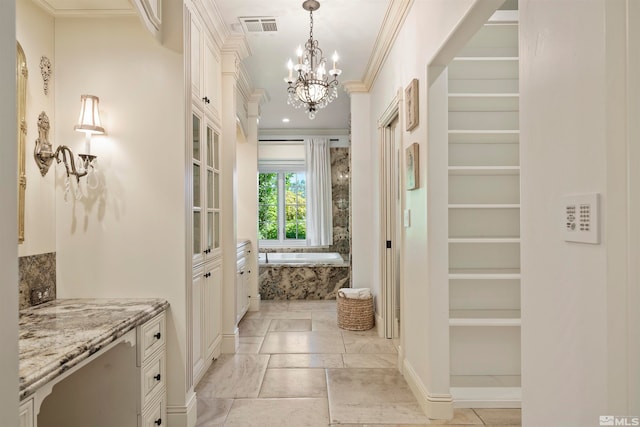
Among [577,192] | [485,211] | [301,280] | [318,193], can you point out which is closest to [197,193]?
[485,211]

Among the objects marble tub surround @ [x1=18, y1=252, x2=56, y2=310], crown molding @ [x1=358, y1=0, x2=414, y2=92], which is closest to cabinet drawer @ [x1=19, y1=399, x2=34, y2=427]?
marble tub surround @ [x1=18, y1=252, x2=56, y2=310]

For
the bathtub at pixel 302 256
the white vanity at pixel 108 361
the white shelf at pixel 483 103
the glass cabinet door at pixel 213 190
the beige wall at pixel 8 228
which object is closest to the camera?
the beige wall at pixel 8 228

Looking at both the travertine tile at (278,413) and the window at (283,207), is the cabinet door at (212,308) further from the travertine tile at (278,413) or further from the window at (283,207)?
the window at (283,207)

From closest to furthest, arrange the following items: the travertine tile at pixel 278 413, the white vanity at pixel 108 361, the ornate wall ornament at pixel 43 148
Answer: the white vanity at pixel 108 361
the ornate wall ornament at pixel 43 148
the travertine tile at pixel 278 413

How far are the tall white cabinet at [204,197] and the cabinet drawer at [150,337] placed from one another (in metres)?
0.27

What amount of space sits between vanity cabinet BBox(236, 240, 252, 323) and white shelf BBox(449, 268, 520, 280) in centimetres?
229

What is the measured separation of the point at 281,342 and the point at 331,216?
11.4 feet

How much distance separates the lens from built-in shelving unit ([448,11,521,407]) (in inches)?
94.7

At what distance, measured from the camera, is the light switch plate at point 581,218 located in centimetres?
91

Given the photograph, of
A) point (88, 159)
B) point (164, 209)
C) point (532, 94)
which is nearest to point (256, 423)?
point (164, 209)

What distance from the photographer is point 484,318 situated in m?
2.32

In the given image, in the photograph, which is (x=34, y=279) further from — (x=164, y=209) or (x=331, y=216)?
(x=331, y=216)

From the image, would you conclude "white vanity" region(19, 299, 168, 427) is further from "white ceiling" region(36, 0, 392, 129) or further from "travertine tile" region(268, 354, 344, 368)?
"white ceiling" region(36, 0, 392, 129)

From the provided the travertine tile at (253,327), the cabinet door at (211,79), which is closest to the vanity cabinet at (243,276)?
the travertine tile at (253,327)
